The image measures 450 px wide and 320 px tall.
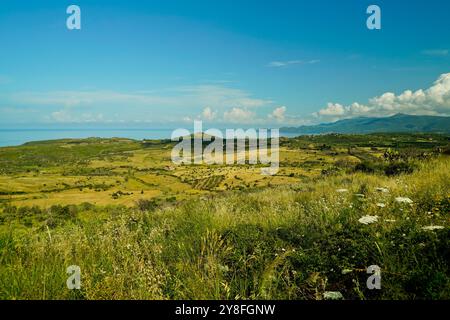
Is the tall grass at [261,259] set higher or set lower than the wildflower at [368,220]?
lower

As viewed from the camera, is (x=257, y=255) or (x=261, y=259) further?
(x=257, y=255)

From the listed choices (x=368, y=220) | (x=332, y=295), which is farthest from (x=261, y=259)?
(x=368, y=220)

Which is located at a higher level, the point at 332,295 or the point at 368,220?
the point at 368,220

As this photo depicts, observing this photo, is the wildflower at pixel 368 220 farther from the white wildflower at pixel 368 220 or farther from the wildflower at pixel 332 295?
the wildflower at pixel 332 295

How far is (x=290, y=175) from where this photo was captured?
113 metres

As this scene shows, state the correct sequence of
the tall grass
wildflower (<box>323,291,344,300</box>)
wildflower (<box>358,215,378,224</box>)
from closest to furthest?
wildflower (<box>323,291,344,300</box>) → the tall grass → wildflower (<box>358,215,378,224</box>)
